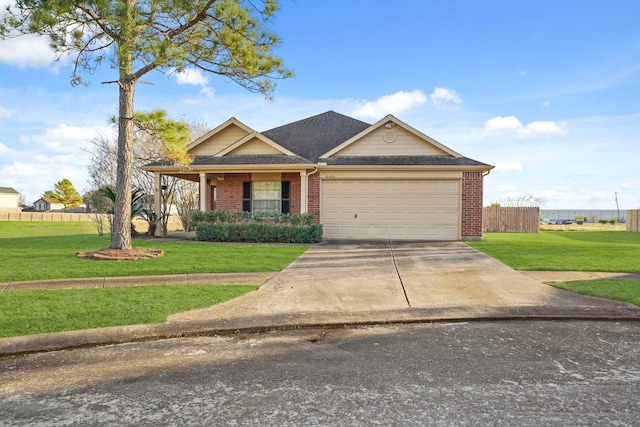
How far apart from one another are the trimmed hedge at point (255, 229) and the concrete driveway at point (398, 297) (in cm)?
460

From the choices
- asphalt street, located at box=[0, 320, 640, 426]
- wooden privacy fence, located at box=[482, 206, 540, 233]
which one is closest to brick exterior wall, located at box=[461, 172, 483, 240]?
wooden privacy fence, located at box=[482, 206, 540, 233]

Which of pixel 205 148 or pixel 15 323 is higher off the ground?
pixel 205 148

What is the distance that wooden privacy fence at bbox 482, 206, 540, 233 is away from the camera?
24.2 m

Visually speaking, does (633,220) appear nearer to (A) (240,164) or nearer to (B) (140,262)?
(A) (240,164)

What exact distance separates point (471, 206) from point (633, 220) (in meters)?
17.9

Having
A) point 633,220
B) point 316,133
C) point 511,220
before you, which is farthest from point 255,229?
point 633,220

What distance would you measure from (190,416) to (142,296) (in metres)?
3.91

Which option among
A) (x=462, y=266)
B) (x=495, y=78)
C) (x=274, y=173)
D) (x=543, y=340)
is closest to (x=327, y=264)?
(x=462, y=266)

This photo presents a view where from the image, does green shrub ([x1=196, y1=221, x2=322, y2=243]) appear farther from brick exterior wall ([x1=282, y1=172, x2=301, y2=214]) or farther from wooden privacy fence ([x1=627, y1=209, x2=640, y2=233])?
wooden privacy fence ([x1=627, y1=209, x2=640, y2=233])

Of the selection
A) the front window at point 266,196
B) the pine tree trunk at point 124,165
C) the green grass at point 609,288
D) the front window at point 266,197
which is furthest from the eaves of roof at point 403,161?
the green grass at point 609,288

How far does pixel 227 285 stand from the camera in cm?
725

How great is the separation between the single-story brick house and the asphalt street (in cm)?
1097

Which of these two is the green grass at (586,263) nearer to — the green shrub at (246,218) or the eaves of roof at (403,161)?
the eaves of roof at (403,161)

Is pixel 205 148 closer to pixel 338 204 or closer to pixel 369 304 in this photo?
pixel 338 204
